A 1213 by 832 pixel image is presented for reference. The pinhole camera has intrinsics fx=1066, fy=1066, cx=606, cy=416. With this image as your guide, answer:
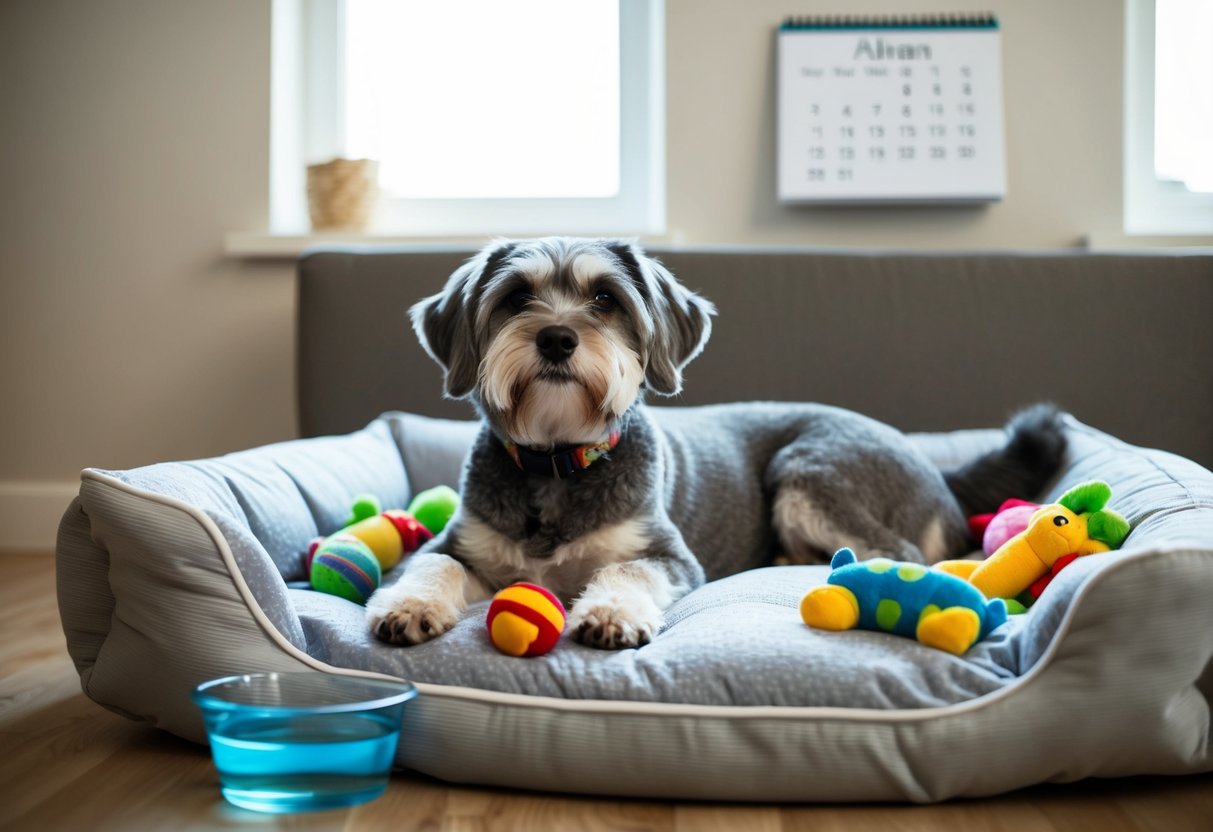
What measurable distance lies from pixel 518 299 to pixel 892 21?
273cm

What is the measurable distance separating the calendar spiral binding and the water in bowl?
3533 millimetres

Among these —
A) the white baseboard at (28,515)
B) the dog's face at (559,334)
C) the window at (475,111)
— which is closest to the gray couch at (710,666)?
the dog's face at (559,334)

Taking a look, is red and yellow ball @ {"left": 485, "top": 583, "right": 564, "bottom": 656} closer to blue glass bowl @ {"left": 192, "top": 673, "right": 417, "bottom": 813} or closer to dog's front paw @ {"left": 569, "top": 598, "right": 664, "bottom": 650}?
dog's front paw @ {"left": 569, "top": 598, "right": 664, "bottom": 650}

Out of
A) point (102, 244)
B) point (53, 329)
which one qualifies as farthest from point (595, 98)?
point (53, 329)

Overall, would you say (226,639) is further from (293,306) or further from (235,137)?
(235,137)

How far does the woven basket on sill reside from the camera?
14.5 feet

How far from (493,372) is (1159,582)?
4.23 ft

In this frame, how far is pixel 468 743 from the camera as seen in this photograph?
5.78ft

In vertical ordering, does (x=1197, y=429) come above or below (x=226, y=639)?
above

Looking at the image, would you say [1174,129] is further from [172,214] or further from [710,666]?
[172,214]

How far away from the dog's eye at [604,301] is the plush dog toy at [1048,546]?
3.26 feet

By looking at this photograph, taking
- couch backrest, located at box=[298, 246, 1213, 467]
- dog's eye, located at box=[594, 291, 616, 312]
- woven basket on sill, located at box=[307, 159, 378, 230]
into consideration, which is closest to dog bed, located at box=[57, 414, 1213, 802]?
dog's eye, located at box=[594, 291, 616, 312]

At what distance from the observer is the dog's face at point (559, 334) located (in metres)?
2.21

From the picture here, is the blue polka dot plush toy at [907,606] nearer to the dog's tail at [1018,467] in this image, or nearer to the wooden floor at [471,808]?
the wooden floor at [471,808]
